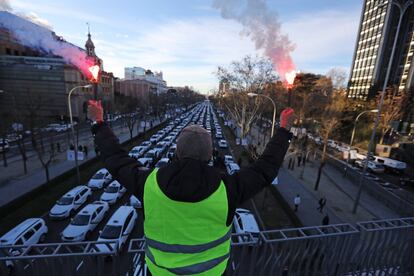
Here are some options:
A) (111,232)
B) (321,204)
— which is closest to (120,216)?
(111,232)

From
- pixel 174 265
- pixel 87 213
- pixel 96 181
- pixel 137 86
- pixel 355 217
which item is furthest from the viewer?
pixel 137 86

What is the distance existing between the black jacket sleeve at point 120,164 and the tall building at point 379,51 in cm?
Answer: 5131

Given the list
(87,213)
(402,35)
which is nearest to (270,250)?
(87,213)

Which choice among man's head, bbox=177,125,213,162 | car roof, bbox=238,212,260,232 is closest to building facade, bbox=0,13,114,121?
car roof, bbox=238,212,260,232

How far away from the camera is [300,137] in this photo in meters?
26.0

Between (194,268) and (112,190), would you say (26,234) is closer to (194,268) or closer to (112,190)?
(112,190)

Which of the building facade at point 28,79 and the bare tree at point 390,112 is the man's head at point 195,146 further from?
the bare tree at point 390,112

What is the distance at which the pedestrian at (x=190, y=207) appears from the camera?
139 centimetres

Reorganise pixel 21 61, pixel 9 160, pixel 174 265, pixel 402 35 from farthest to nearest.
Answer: pixel 402 35
pixel 21 61
pixel 9 160
pixel 174 265

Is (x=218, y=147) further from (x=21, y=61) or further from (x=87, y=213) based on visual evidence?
(x=21, y=61)

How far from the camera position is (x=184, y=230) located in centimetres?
143

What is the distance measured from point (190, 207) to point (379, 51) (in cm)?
6449

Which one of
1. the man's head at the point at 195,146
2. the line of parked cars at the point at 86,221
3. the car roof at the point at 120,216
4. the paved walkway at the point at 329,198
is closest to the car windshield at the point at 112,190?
the line of parked cars at the point at 86,221

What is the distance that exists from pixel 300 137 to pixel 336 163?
16.3 feet
